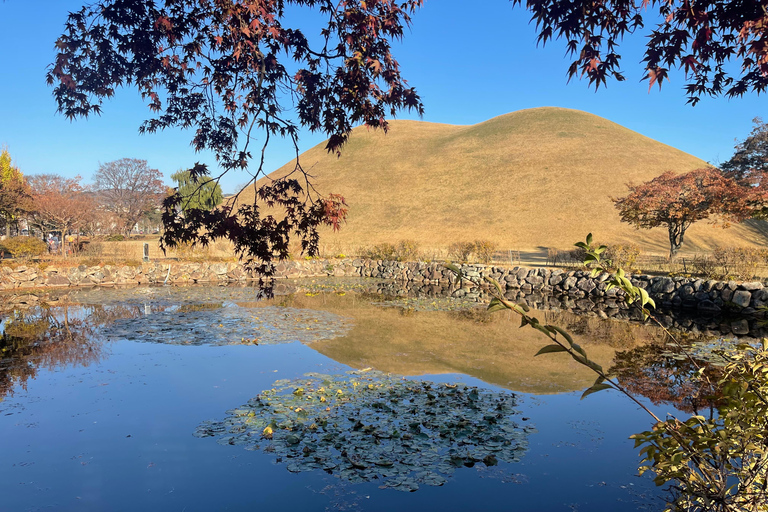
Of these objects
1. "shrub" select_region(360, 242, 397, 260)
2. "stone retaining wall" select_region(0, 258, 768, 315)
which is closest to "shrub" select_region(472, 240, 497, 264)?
"stone retaining wall" select_region(0, 258, 768, 315)

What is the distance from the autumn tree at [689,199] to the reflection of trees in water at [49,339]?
2535 cm

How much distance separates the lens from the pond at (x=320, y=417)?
5.05 meters

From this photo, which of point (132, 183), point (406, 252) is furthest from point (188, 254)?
point (132, 183)

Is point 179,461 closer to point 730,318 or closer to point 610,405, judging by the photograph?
point 610,405

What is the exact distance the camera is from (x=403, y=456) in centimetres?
571

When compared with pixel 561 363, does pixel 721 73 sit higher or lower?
higher

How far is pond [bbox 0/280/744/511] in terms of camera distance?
5047 mm

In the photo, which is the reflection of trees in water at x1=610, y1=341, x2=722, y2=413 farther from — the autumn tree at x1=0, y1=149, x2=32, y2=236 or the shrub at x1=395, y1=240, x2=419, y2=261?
the autumn tree at x1=0, y1=149, x2=32, y2=236

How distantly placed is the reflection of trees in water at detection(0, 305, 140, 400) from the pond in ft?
0.27

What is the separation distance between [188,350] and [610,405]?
29.0 feet

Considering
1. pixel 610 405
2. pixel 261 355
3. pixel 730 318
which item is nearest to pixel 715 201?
pixel 730 318

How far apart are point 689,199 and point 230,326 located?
81.1 feet

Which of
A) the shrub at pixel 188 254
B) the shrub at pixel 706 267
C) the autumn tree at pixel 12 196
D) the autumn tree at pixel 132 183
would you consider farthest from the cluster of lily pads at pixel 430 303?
the autumn tree at pixel 132 183

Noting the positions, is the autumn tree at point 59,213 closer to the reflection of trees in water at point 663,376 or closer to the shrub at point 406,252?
the shrub at point 406,252
